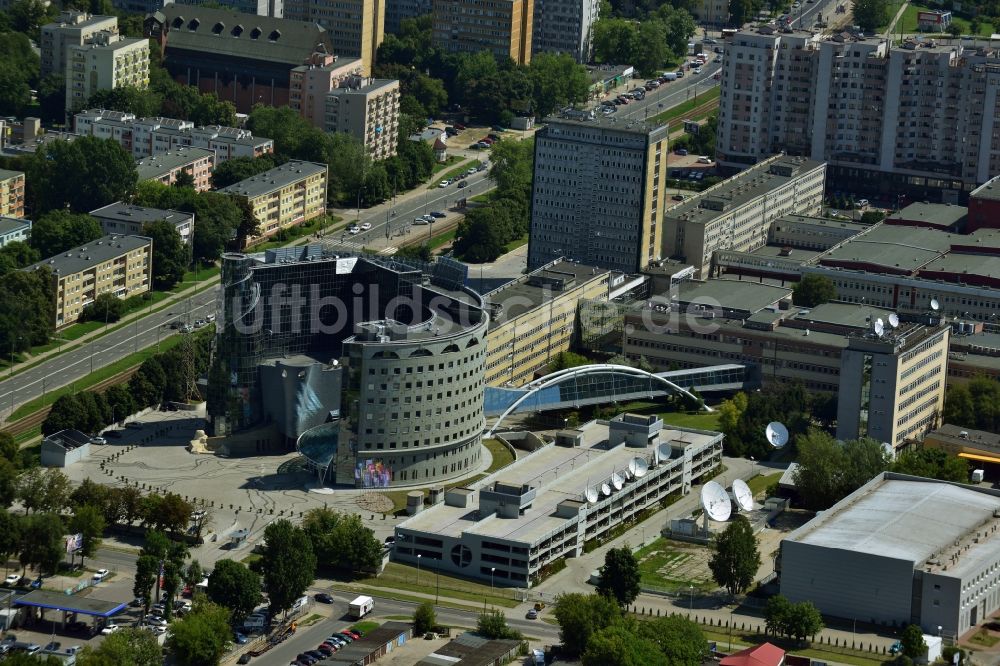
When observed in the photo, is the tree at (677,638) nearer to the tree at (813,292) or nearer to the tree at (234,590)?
the tree at (234,590)

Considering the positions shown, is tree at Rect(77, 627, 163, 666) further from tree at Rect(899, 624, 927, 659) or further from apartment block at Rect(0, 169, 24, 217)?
apartment block at Rect(0, 169, 24, 217)

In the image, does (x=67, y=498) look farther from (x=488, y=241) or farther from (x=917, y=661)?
(x=488, y=241)

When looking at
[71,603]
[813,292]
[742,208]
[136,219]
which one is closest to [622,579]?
[71,603]

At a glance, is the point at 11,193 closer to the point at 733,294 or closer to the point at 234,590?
the point at 733,294

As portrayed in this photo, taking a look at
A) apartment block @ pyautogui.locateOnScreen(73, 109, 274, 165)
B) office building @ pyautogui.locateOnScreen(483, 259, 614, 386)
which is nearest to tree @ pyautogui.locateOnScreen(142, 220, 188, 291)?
office building @ pyautogui.locateOnScreen(483, 259, 614, 386)

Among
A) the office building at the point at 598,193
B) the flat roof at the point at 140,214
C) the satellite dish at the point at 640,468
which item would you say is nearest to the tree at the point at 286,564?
the satellite dish at the point at 640,468

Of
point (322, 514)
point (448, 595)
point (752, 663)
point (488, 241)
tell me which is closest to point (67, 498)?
point (322, 514)

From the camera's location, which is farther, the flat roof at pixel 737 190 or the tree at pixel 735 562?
the flat roof at pixel 737 190
